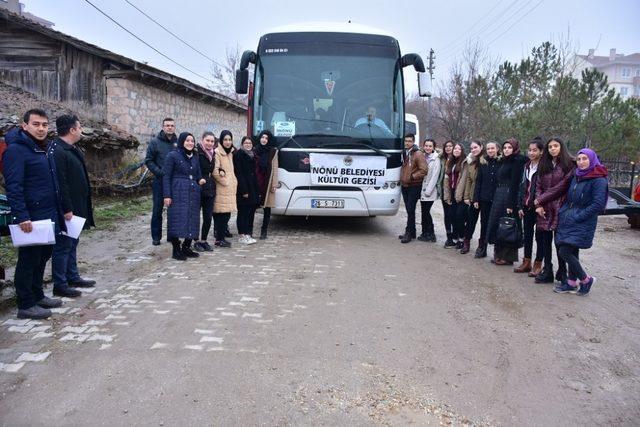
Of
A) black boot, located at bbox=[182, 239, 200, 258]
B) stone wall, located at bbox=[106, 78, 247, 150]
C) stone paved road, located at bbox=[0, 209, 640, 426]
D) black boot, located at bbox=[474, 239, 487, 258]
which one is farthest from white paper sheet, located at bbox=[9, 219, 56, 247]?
stone wall, located at bbox=[106, 78, 247, 150]

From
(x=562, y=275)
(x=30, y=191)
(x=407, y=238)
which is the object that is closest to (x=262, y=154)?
(x=407, y=238)

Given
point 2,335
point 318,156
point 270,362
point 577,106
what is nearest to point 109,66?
point 318,156

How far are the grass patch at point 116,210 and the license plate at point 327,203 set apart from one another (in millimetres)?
3652

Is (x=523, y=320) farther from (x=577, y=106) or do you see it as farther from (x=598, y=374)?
(x=577, y=106)

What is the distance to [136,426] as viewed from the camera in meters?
2.90

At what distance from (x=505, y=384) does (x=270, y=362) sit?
172 centimetres

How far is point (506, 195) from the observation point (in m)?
6.86

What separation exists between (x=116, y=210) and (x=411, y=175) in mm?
6081

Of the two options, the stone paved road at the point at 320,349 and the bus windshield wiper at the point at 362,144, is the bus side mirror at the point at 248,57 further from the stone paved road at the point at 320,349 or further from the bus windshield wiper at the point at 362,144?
the stone paved road at the point at 320,349

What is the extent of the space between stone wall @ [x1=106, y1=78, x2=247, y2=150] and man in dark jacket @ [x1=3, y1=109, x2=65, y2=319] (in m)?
9.54

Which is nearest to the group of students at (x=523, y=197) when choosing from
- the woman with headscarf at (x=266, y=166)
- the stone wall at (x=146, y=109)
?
the woman with headscarf at (x=266, y=166)

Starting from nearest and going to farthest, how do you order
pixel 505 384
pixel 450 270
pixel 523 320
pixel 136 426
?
pixel 136 426, pixel 505 384, pixel 523 320, pixel 450 270

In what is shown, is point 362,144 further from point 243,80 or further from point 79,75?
point 79,75

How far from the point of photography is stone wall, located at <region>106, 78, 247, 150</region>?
13.4m
